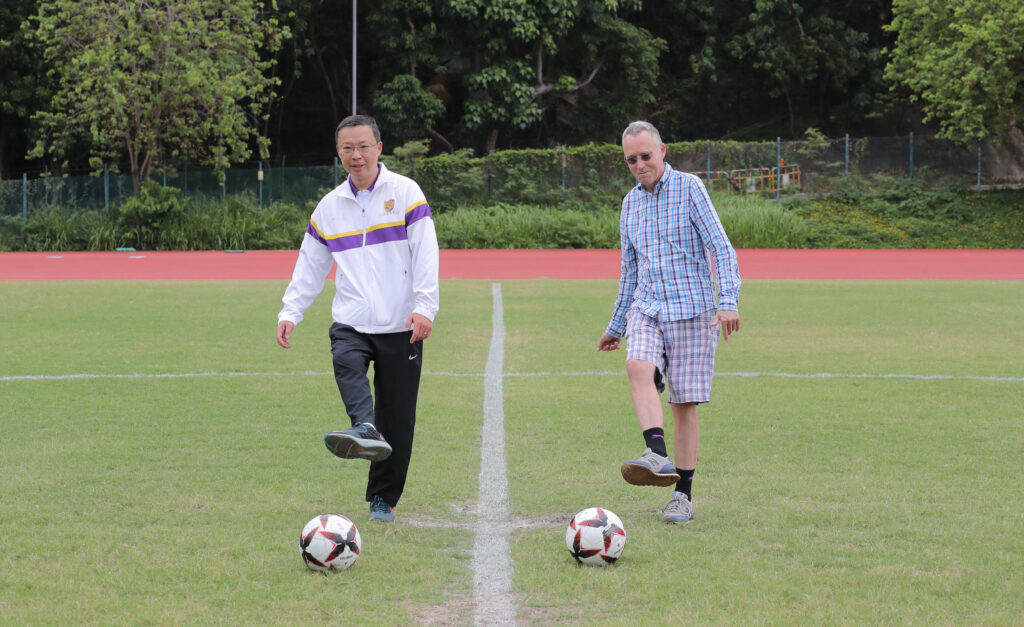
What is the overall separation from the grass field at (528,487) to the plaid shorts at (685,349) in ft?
1.99

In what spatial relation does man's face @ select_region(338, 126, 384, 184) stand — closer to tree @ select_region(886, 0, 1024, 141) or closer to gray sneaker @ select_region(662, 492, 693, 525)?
gray sneaker @ select_region(662, 492, 693, 525)

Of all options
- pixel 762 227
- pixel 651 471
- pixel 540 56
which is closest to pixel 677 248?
pixel 651 471

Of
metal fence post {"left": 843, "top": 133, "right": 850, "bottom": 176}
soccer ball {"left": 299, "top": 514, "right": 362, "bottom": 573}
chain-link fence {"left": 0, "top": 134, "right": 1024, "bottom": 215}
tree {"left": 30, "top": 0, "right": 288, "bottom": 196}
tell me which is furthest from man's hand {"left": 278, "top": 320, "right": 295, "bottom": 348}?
metal fence post {"left": 843, "top": 133, "right": 850, "bottom": 176}

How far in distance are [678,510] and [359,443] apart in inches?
58.3

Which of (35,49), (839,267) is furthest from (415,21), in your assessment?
(839,267)

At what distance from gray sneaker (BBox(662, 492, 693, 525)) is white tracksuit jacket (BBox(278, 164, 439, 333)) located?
135 centimetres

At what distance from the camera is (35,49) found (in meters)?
37.7

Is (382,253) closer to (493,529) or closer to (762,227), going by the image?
(493,529)

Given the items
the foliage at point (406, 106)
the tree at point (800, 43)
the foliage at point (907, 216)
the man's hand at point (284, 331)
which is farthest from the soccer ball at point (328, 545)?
the tree at point (800, 43)

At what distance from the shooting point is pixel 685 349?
5449mm

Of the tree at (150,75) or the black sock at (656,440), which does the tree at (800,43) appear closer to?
the tree at (150,75)

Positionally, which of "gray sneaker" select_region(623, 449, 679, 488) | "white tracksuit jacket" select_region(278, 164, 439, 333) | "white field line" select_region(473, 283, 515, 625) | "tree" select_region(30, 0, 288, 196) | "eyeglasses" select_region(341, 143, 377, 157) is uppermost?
"tree" select_region(30, 0, 288, 196)

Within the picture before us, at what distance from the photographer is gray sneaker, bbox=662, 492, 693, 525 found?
17.5ft

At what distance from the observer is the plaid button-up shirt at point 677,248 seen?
17.7 feet
